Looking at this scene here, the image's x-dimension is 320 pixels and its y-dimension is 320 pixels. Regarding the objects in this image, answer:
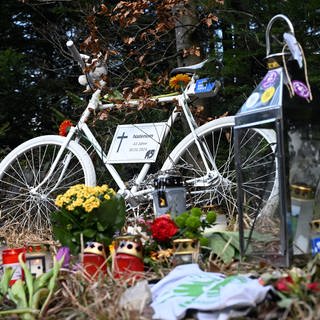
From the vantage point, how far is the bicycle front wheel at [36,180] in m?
3.51

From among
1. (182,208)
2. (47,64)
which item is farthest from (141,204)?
(47,64)

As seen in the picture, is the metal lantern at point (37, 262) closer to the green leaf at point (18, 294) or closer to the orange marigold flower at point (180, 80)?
the green leaf at point (18, 294)

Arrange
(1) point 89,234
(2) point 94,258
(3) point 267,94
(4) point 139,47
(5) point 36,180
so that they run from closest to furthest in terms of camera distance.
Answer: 1. (3) point 267,94
2. (2) point 94,258
3. (1) point 89,234
4. (5) point 36,180
5. (4) point 139,47

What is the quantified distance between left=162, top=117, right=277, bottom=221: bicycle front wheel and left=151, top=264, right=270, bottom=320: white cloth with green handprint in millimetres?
740

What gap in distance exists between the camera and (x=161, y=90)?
14.1 ft

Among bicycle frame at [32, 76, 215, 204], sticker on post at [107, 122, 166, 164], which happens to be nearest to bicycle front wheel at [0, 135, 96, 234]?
bicycle frame at [32, 76, 215, 204]

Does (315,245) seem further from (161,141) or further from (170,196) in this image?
(161,141)

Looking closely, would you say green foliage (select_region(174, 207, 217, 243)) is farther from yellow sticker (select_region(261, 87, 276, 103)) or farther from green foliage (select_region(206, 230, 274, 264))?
yellow sticker (select_region(261, 87, 276, 103))

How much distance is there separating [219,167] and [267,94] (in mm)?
1452

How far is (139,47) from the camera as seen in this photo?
4949mm

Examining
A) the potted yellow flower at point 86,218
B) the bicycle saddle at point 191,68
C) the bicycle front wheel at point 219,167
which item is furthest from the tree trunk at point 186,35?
the potted yellow flower at point 86,218

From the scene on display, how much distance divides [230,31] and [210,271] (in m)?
1.75

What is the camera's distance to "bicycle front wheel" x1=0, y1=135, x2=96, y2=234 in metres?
3.51

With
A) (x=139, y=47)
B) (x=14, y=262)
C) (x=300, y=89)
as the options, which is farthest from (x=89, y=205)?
(x=139, y=47)
